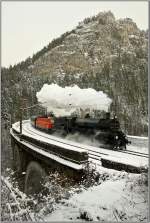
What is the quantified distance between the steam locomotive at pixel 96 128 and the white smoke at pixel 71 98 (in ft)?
2.74

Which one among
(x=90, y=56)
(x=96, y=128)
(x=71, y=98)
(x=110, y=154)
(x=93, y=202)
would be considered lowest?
(x=93, y=202)

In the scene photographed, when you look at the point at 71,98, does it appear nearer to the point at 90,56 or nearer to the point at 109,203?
the point at 90,56

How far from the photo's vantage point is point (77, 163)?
33.2 ft

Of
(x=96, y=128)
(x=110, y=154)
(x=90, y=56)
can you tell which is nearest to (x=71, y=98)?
(x=96, y=128)

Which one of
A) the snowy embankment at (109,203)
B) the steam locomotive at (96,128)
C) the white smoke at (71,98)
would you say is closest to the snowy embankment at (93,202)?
the snowy embankment at (109,203)

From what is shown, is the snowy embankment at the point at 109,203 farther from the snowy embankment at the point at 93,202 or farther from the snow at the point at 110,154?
the snow at the point at 110,154

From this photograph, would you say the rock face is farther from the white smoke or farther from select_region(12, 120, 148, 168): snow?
select_region(12, 120, 148, 168): snow

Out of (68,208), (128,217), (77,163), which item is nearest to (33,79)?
(77,163)

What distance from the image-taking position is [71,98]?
1888 cm

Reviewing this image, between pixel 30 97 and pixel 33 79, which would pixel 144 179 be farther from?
pixel 30 97

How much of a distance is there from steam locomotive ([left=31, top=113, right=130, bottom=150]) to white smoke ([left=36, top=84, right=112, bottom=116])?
2.74 ft

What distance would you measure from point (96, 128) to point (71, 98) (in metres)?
3.20

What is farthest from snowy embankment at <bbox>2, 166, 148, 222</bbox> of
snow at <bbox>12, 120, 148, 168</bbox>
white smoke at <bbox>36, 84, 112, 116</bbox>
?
white smoke at <bbox>36, 84, 112, 116</bbox>

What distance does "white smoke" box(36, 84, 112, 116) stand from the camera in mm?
15400
